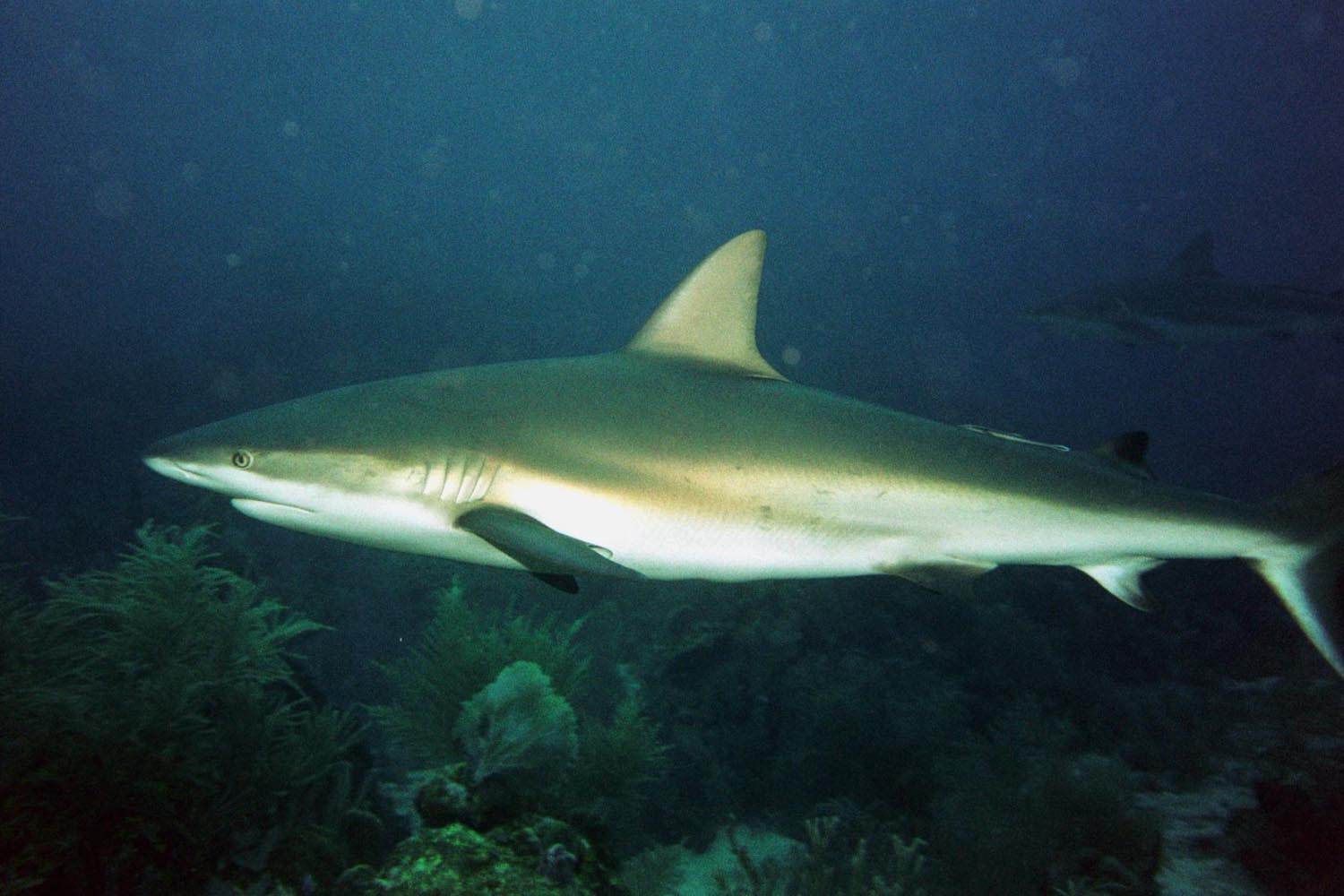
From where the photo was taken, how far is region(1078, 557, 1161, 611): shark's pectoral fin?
344 centimetres

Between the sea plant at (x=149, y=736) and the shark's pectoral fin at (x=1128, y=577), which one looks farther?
the shark's pectoral fin at (x=1128, y=577)

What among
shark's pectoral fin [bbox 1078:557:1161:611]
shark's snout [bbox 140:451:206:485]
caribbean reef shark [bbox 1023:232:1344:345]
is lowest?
shark's snout [bbox 140:451:206:485]

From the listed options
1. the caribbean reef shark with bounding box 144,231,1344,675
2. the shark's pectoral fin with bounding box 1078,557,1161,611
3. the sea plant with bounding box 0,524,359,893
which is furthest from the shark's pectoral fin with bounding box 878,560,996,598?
the sea plant with bounding box 0,524,359,893

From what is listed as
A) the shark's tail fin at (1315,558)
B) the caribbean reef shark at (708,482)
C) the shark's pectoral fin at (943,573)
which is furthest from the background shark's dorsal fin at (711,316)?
the shark's tail fin at (1315,558)

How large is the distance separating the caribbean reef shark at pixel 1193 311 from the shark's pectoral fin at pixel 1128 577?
9632 mm

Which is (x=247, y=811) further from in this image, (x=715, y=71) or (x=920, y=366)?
(x=715, y=71)

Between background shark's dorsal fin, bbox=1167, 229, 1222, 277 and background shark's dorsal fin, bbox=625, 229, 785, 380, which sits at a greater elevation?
background shark's dorsal fin, bbox=1167, 229, 1222, 277

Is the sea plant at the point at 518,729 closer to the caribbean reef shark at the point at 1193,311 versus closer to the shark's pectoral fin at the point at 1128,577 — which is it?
the shark's pectoral fin at the point at 1128,577

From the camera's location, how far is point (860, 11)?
10575 centimetres

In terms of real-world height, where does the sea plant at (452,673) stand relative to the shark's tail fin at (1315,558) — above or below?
below

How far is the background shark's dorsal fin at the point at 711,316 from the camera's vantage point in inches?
138

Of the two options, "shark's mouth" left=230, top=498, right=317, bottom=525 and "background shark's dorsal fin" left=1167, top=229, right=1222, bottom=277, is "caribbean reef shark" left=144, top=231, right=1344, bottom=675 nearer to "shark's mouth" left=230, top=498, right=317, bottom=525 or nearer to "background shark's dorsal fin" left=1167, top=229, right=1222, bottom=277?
"shark's mouth" left=230, top=498, right=317, bottom=525

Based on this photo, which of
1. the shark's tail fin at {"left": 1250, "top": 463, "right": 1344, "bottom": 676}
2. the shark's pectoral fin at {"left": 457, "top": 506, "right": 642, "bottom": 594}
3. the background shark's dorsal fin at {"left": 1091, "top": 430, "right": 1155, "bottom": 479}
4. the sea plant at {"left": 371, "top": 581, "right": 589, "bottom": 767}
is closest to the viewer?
the shark's pectoral fin at {"left": 457, "top": 506, "right": 642, "bottom": 594}

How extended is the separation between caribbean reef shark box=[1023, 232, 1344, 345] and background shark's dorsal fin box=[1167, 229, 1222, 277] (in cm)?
161
